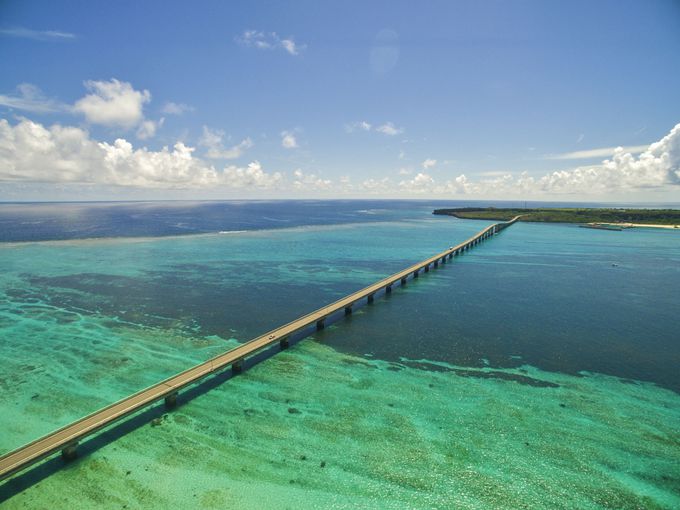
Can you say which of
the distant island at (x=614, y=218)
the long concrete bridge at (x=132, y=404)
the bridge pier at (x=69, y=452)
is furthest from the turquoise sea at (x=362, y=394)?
the distant island at (x=614, y=218)

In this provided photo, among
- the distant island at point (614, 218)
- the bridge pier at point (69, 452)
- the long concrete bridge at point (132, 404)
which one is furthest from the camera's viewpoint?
the distant island at point (614, 218)

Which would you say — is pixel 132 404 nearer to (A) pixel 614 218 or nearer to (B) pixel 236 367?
(B) pixel 236 367

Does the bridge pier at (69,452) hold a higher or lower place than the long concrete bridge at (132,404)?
lower

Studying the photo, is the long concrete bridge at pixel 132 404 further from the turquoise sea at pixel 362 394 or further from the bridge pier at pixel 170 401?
the turquoise sea at pixel 362 394

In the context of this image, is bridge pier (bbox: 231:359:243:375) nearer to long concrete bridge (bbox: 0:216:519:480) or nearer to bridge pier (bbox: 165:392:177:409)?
long concrete bridge (bbox: 0:216:519:480)

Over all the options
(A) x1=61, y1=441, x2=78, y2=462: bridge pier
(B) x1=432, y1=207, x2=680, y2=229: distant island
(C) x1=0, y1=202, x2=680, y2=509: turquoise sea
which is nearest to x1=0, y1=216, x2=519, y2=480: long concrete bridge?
(A) x1=61, y1=441, x2=78, y2=462: bridge pier

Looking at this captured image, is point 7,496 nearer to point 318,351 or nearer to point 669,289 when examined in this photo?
point 318,351

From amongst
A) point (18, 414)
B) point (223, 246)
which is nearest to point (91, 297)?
point (18, 414)

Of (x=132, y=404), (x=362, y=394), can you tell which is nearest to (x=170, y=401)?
(x=132, y=404)
